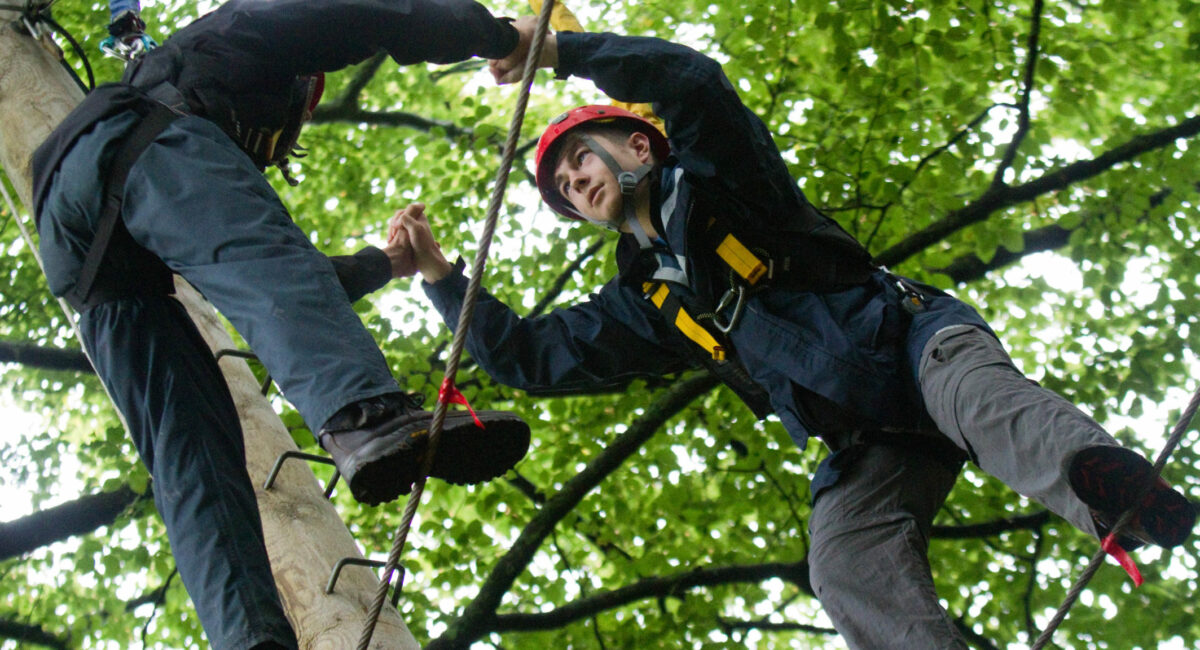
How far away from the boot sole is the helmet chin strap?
1.17m

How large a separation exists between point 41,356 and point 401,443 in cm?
438

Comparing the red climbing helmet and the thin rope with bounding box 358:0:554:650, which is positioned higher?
the red climbing helmet

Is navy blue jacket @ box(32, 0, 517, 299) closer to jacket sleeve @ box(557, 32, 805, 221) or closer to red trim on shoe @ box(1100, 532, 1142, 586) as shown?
jacket sleeve @ box(557, 32, 805, 221)

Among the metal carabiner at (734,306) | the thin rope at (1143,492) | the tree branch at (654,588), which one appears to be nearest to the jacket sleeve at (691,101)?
the metal carabiner at (734,306)

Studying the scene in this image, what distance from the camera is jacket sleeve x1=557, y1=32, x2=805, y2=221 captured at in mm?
2951

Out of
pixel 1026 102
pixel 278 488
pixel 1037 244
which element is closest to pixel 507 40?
pixel 278 488

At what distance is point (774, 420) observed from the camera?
6301 millimetres

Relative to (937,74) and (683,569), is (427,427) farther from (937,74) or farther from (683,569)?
(937,74)

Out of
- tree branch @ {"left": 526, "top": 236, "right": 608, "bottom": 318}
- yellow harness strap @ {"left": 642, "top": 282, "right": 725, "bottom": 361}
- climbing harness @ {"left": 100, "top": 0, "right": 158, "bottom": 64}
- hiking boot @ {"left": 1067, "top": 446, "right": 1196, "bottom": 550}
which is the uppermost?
tree branch @ {"left": 526, "top": 236, "right": 608, "bottom": 318}

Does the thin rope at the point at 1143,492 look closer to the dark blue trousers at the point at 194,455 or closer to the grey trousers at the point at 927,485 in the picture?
the grey trousers at the point at 927,485

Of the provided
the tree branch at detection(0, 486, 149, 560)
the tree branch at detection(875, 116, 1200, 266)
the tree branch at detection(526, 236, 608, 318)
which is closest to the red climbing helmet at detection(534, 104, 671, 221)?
the tree branch at detection(875, 116, 1200, 266)

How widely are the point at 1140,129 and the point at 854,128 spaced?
183 centimetres

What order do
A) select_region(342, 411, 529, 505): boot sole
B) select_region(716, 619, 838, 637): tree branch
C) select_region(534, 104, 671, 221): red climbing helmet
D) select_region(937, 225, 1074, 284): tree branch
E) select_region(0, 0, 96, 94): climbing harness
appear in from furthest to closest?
select_region(937, 225, 1074, 284): tree branch → select_region(716, 619, 838, 637): tree branch → select_region(0, 0, 96, 94): climbing harness → select_region(534, 104, 671, 221): red climbing helmet → select_region(342, 411, 529, 505): boot sole

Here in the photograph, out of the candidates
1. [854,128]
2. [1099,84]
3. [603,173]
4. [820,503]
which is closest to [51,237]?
[603,173]
